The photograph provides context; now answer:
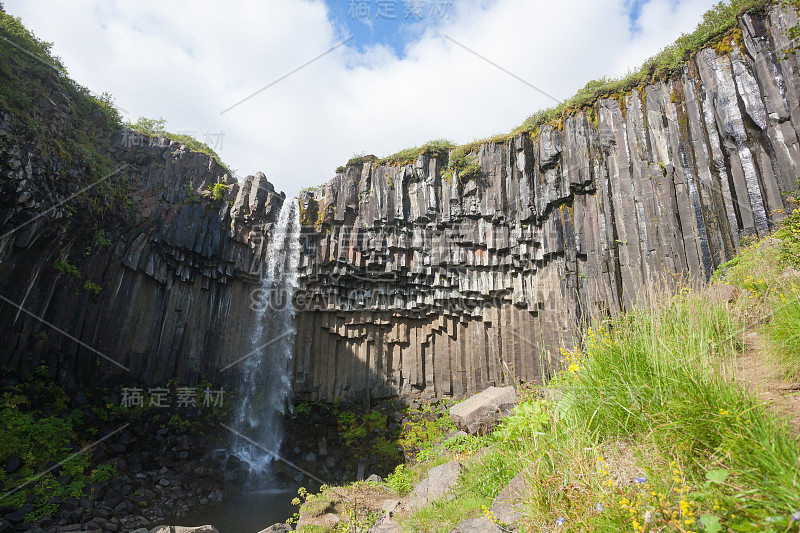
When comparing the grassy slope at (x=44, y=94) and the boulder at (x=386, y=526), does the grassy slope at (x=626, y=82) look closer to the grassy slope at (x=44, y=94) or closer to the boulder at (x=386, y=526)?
the grassy slope at (x=44, y=94)

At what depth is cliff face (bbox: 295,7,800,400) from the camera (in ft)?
33.4

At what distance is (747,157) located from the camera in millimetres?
9945

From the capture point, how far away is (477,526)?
3.58m

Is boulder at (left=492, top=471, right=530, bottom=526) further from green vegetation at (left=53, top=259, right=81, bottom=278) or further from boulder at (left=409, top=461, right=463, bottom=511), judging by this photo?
green vegetation at (left=53, top=259, right=81, bottom=278)

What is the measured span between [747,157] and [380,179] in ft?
38.9

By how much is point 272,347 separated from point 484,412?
12437 millimetres

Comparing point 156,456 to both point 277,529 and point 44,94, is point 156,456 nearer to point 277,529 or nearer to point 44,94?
point 277,529

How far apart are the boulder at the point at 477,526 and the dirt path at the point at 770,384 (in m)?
2.10

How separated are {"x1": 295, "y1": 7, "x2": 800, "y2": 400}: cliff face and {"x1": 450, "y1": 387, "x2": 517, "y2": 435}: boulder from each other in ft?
10.8

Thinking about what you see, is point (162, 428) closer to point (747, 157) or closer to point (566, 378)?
point (566, 378)

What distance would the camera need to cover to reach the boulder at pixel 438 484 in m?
5.07

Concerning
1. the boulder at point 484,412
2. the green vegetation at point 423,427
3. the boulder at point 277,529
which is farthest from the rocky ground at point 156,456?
the boulder at point 484,412

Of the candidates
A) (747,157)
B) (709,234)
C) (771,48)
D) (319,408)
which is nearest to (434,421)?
(319,408)

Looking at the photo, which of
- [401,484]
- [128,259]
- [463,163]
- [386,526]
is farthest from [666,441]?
[128,259]
